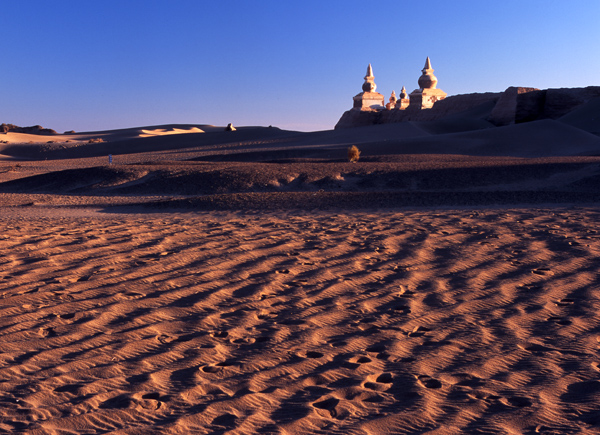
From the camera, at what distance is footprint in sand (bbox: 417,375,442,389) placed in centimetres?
333

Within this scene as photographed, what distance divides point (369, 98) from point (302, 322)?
43.3m

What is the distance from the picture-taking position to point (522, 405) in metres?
3.09

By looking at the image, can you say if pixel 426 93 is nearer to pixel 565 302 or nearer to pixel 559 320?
pixel 565 302

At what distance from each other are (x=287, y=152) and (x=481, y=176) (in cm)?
1307

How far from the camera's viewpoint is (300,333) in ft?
13.8

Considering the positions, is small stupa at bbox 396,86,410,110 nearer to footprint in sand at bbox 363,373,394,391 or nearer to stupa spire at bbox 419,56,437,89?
stupa spire at bbox 419,56,437,89

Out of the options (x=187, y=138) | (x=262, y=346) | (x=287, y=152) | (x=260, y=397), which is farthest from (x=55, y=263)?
(x=187, y=138)

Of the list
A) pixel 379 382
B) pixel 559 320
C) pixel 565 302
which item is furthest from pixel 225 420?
pixel 565 302

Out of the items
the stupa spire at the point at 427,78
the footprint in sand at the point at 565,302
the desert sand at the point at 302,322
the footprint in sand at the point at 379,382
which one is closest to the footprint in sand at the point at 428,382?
the desert sand at the point at 302,322

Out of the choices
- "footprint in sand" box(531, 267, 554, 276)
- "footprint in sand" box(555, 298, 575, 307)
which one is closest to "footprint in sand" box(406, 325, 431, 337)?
"footprint in sand" box(555, 298, 575, 307)

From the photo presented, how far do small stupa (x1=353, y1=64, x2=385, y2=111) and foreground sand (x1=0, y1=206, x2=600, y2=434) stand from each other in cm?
3910

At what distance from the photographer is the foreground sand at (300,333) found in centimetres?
301

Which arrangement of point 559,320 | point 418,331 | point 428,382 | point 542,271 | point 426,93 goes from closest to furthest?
point 428,382 → point 418,331 → point 559,320 → point 542,271 → point 426,93

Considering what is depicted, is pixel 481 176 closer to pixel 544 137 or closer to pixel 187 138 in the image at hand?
pixel 544 137
